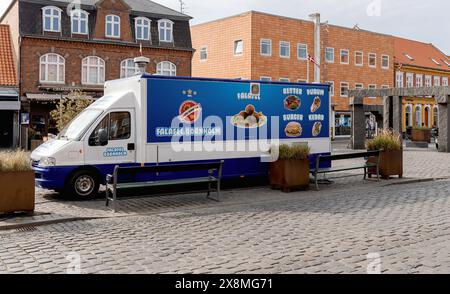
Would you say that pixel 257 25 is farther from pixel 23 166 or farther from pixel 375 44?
pixel 23 166

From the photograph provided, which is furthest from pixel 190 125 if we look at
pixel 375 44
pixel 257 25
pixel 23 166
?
pixel 375 44

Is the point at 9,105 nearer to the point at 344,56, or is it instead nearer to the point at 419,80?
the point at 344,56

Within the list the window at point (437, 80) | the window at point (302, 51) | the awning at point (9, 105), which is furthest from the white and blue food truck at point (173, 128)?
the window at point (437, 80)

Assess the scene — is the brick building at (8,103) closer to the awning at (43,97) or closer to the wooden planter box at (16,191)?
the awning at (43,97)

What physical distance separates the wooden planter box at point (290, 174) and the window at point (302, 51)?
36900 millimetres

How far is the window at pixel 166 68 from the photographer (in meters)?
Result: 35.3

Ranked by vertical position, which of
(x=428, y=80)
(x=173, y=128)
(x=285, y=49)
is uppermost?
(x=285, y=49)

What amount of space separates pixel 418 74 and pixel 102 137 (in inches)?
2189

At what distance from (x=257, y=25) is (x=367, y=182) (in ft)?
106

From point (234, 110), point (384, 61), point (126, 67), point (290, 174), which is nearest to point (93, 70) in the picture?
point (126, 67)

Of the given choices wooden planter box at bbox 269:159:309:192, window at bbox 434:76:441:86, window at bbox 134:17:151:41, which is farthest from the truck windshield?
window at bbox 434:76:441:86

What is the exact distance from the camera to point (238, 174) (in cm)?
1349

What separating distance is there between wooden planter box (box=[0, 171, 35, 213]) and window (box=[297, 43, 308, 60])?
4124cm

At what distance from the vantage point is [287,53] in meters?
47.4
